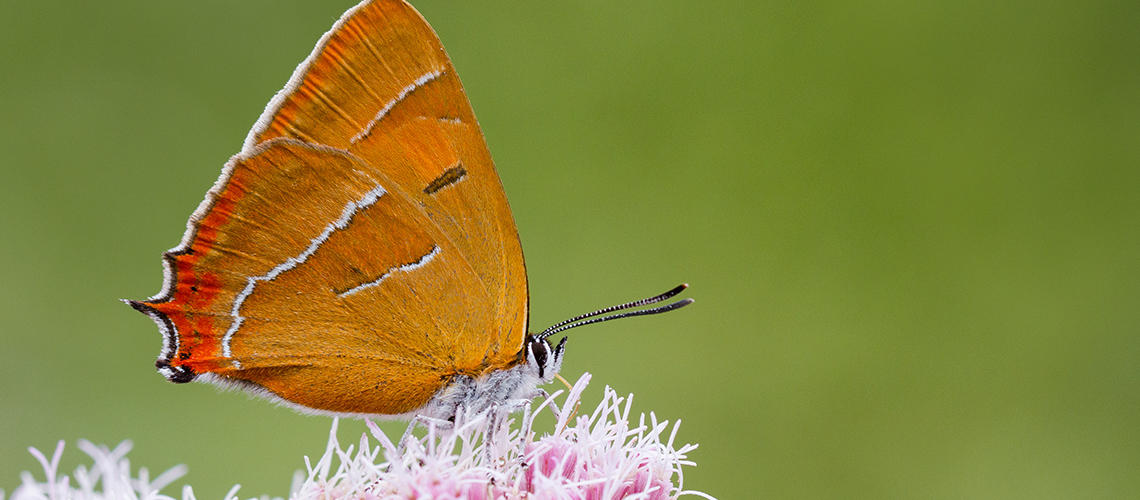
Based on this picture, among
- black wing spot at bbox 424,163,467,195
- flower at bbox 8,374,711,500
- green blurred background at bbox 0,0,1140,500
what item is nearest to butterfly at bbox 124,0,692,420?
black wing spot at bbox 424,163,467,195

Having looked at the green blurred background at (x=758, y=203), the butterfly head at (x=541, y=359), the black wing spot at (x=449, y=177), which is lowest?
the butterfly head at (x=541, y=359)

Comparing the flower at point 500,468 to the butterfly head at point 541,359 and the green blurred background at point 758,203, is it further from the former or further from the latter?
the green blurred background at point 758,203

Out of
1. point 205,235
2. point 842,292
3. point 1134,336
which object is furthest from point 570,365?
point 1134,336

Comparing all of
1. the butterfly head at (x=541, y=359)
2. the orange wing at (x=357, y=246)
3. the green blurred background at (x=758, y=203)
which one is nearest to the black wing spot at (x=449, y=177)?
the orange wing at (x=357, y=246)

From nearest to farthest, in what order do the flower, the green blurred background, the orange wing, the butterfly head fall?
the flower
the orange wing
the butterfly head
the green blurred background

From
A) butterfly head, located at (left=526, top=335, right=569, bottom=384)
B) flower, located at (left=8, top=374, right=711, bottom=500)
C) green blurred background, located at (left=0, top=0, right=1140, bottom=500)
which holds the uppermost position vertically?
green blurred background, located at (left=0, top=0, right=1140, bottom=500)

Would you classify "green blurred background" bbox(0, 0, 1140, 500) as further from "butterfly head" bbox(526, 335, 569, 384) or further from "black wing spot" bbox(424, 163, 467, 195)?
"black wing spot" bbox(424, 163, 467, 195)

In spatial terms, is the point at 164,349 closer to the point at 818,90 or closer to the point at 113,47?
the point at 113,47
